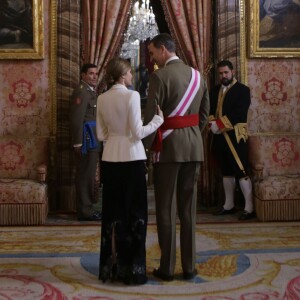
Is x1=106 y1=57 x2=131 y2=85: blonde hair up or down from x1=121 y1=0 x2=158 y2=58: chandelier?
down

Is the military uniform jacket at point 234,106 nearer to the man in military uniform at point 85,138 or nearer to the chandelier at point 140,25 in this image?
the man in military uniform at point 85,138

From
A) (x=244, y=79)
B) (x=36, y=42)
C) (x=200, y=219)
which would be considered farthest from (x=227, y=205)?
(x=36, y=42)

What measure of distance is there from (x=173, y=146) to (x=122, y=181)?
402 millimetres

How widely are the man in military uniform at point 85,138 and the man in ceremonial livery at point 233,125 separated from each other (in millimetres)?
1286

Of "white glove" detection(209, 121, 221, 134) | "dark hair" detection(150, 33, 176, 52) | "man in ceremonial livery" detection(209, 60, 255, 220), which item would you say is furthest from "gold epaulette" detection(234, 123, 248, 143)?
"dark hair" detection(150, 33, 176, 52)

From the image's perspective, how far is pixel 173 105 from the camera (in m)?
3.45

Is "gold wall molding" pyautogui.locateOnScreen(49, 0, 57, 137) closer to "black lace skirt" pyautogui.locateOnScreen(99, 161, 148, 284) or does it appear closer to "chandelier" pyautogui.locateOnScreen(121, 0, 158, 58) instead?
"chandelier" pyautogui.locateOnScreen(121, 0, 158, 58)

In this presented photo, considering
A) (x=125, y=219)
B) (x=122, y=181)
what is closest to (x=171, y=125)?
(x=122, y=181)

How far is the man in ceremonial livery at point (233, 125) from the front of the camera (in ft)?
18.4

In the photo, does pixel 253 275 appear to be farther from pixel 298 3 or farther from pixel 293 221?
pixel 298 3

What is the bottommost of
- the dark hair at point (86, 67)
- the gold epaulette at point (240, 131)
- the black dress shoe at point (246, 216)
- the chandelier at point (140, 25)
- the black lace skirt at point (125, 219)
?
the black dress shoe at point (246, 216)

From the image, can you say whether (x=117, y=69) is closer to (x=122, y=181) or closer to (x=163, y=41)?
(x=163, y=41)

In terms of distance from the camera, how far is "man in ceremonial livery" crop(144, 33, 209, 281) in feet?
11.2

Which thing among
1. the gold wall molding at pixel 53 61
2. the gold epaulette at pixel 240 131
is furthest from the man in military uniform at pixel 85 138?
the gold epaulette at pixel 240 131
